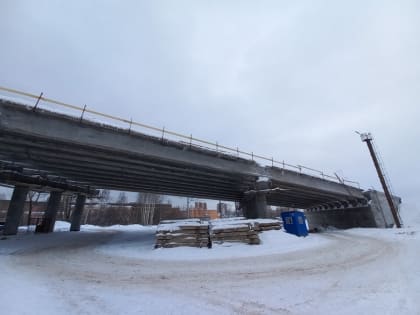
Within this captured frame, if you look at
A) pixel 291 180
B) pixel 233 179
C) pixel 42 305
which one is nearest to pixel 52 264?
pixel 42 305

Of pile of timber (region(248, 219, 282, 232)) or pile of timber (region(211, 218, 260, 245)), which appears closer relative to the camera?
pile of timber (region(211, 218, 260, 245))

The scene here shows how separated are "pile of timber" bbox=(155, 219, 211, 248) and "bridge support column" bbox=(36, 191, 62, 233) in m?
17.8

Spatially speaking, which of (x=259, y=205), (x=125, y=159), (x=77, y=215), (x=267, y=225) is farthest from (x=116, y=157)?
(x=77, y=215)

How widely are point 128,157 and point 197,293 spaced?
1088 cm

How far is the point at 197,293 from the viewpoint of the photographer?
17.3 feet

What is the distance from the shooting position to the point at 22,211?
20.3m

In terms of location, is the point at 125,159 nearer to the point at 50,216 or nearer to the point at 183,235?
the point at 183,235

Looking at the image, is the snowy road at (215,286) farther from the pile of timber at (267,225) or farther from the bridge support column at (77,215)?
the bridge support column at (77,215)

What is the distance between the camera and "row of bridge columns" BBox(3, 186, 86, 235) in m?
19.1

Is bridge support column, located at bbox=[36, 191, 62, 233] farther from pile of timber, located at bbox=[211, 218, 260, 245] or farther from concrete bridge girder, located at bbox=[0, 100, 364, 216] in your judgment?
pile of timber, located at bbox=[211, 218, 260, 245]

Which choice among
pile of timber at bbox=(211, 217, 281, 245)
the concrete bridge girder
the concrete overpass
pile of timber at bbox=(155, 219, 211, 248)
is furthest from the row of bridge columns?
pile of timber at bbox=(211, 217, 281, 245)

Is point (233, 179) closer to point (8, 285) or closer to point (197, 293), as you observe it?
point (197, 293)

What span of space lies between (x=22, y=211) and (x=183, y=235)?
58.0ft

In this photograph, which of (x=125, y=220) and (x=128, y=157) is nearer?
(x=128, y=157)
